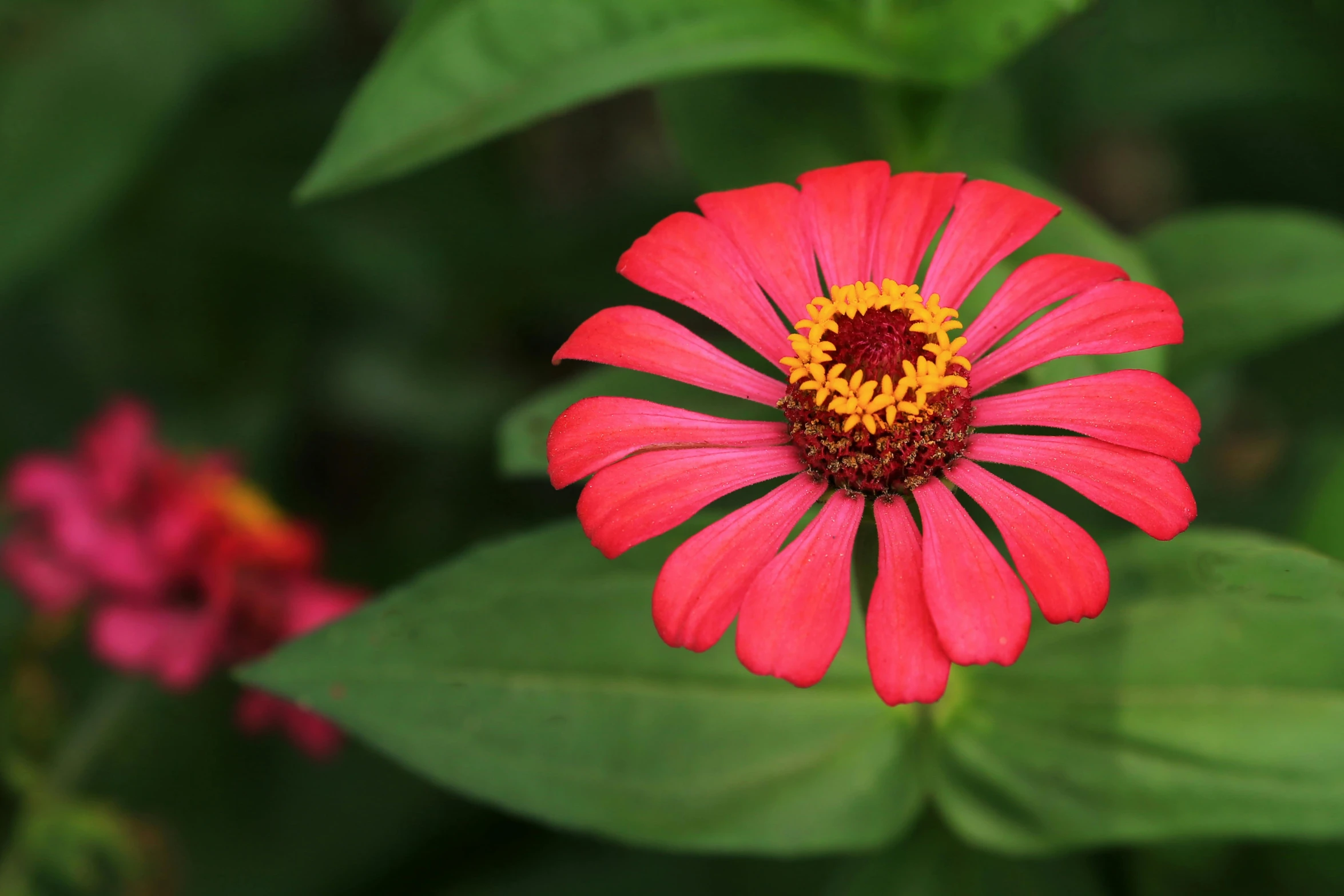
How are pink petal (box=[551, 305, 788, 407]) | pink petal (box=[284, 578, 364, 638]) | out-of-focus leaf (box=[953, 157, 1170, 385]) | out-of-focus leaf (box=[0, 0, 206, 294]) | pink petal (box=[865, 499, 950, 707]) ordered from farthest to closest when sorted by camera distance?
out-of-focus leaf (box=[0, 0, 206, 294]), pink petal (box=[284, 578, 364, 638]), out-of-focus leaf (box=[953, 157, 1170, 385]), pink petal (box=[551, 305, 788, 407]), pink petal (box=[865, 499, 950, 707])

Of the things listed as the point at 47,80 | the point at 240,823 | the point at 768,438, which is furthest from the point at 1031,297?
the point at 47,80

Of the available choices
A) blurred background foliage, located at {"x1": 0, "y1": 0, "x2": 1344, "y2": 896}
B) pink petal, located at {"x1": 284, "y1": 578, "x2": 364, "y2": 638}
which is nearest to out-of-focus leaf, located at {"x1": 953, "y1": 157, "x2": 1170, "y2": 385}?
blurred background foliage, located at {"x1": 0, "y1": 0, "x2": 1344, "y2": 896}

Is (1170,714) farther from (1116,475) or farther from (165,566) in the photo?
(165,566)

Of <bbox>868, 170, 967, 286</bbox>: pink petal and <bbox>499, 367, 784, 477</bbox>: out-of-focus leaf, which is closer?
<bbox>868, 170, 967, 286</bbox>: pink petal

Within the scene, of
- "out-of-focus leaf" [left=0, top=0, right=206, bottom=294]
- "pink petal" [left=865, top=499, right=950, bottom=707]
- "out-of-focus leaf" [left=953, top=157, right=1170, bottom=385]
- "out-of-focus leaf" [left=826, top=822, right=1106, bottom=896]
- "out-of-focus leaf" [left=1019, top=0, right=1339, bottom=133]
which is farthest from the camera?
"out-of-focus leaf" [left=1019, top=0, right=1339, bottom=133]

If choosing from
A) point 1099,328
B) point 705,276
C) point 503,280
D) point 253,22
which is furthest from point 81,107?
point 1099,328

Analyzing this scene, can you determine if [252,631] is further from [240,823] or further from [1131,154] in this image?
[1131,154]

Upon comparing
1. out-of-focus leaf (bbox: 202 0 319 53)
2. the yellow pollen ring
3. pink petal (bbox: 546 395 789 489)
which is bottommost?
pink petal (bbox: 546 395 789 489)

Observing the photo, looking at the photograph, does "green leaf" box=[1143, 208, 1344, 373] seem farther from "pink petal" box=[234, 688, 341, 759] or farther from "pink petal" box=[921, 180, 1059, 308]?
"pink petal" box=[234, 688, 341, 759]
